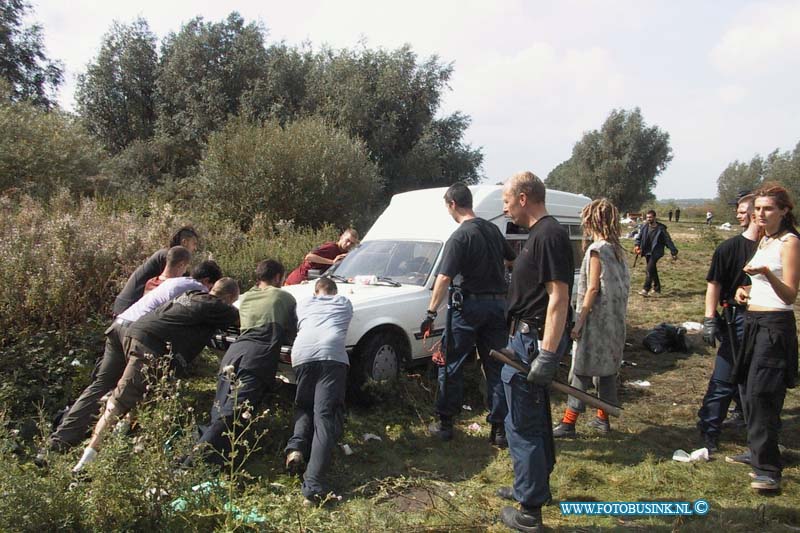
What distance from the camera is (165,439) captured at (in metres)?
2.94

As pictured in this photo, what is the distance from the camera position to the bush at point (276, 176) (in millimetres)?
15828

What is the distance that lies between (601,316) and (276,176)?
41.6 feet

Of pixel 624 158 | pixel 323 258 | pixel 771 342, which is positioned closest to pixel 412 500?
pixel 771 342

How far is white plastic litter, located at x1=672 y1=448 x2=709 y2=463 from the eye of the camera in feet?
14.4

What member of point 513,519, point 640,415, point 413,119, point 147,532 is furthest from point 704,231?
point 147,532

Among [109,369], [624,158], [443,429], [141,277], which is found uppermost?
[624,158]

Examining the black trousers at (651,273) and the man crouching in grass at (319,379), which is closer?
the man crouching in grass at (319,379)

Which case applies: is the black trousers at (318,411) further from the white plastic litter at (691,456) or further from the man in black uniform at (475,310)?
the white plastic litter at (691,456)

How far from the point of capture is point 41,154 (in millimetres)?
12805

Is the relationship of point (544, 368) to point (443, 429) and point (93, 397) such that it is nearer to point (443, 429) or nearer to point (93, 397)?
point (443, 429)

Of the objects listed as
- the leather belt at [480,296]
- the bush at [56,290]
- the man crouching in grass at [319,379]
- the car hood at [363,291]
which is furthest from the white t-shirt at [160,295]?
the leather belt at [480,296]

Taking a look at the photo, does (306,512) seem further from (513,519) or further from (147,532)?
(513,519)

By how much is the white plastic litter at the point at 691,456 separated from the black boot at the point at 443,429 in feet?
6.10

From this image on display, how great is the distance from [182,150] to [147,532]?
23277mm
